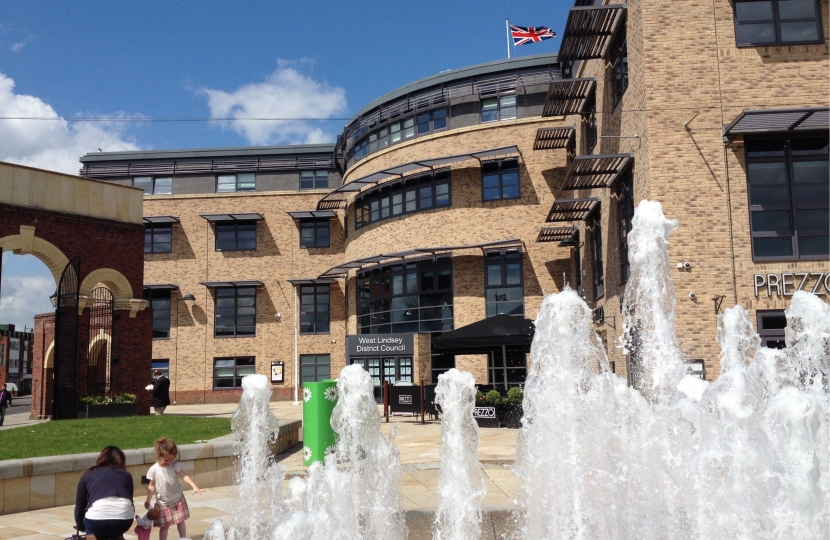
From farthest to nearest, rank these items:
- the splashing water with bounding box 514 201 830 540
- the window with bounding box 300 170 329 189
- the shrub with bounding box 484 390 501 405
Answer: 1. the window with bounding box 300 170 329 189
2. the shrub with bounding box 484 390 501 405
3. the splashing water with bounding box 514 201 830 540

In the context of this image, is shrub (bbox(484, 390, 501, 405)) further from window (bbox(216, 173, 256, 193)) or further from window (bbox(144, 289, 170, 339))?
window (bbox(216, 173, 256, 193))

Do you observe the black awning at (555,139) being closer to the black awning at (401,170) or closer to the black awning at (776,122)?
the black awning at (401,170)

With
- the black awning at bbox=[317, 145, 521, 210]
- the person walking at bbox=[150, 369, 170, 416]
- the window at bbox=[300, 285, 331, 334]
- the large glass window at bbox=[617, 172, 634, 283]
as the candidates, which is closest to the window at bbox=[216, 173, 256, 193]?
the black awning at bbox=[317, 145, 521, 210]

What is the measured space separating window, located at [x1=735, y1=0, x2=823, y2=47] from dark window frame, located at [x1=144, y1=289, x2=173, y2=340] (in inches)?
1144

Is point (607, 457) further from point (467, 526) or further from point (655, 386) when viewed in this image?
point (655, 386)

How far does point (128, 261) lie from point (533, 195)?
14.1 m

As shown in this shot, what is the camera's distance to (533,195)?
26.4 meters

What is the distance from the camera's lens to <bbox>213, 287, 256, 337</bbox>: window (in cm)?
3553

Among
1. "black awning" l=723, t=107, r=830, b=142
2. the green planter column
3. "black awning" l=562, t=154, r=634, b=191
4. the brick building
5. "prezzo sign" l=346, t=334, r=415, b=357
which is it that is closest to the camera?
the green planter column

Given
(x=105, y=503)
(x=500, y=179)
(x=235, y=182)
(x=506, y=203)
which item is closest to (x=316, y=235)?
(x=235, y=182)

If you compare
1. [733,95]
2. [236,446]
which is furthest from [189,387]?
[733,95]

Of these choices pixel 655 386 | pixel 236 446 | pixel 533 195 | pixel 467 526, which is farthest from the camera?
pixel 533 195

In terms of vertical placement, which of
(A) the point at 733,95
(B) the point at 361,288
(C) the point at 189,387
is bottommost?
(C) the point at 189,387

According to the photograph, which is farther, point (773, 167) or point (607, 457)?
point (773, 167)
